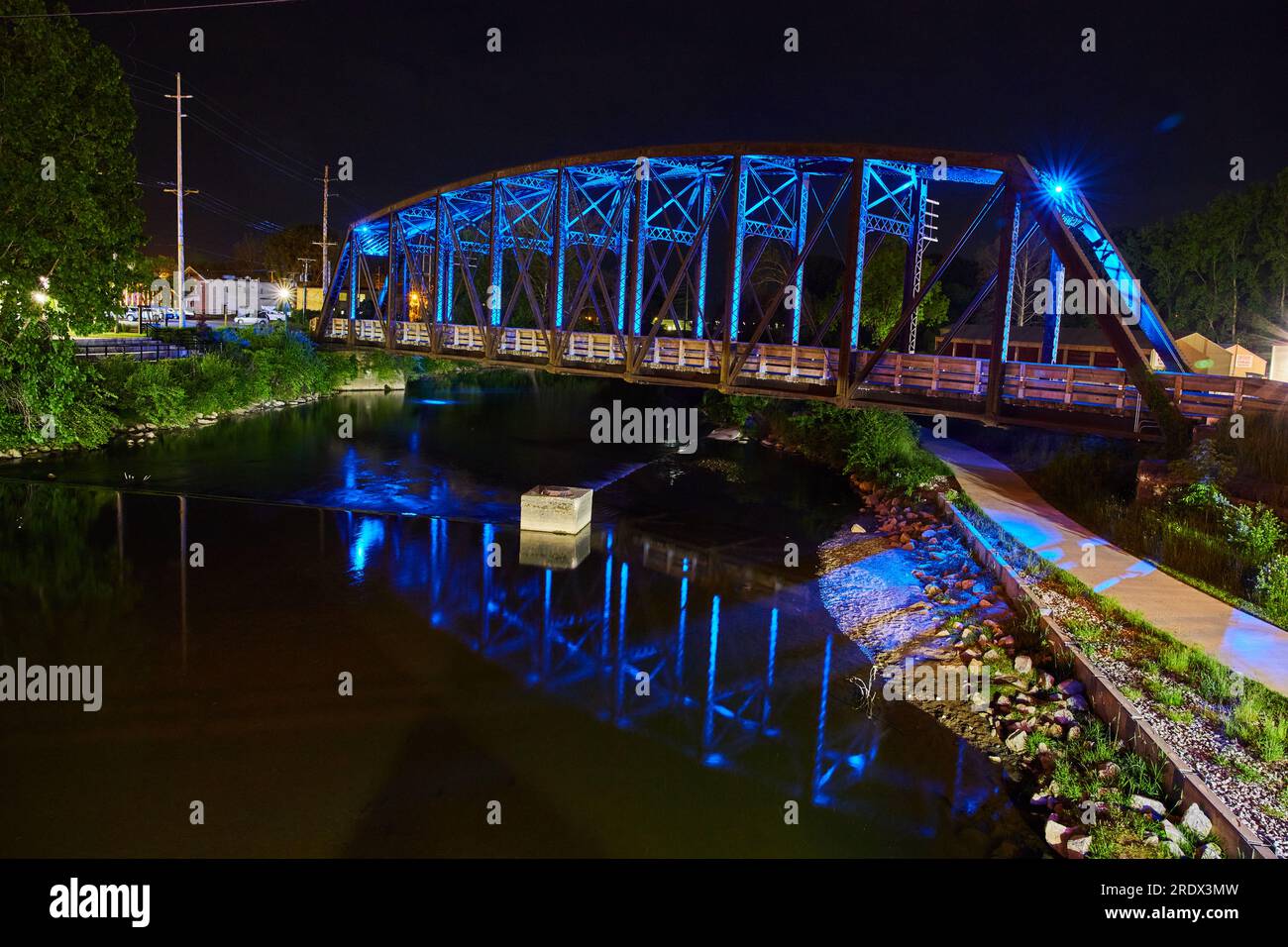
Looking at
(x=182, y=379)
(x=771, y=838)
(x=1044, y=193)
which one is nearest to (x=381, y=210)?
(x=182, y=379)

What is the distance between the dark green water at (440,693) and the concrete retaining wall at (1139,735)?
5.15 ft

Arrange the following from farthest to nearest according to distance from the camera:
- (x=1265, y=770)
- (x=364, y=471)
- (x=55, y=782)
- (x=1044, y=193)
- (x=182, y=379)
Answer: (x=182, y=379)
(x=364, y=471)
(x=1044, y=193)
(x=55, y=782)
(x=1265, y=770)


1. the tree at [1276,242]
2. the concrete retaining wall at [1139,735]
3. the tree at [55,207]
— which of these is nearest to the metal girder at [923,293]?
the concrete retaining wall at [1139,735]

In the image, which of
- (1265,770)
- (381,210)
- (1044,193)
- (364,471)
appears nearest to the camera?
(1265,770)

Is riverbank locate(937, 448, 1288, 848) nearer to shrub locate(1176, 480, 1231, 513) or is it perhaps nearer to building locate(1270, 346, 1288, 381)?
shrub locate(1176, 480, 1231, 513)

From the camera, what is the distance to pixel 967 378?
66.0ft

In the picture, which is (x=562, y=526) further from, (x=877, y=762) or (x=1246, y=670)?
(x=1246, y=670)

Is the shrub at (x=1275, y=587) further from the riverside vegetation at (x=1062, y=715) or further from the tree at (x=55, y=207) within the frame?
the tree at (x=55, y=207)

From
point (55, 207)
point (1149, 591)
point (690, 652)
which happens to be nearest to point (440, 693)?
point (690, 652)

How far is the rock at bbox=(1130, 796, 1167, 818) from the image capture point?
27.8 ft

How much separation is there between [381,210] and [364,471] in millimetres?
19216

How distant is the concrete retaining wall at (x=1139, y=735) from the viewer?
767 centimetres

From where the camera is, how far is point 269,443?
33844 millimetres

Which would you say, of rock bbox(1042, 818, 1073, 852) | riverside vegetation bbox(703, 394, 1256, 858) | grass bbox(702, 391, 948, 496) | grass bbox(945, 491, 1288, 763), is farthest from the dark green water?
grass bbox(702, 391, 948, 496)
